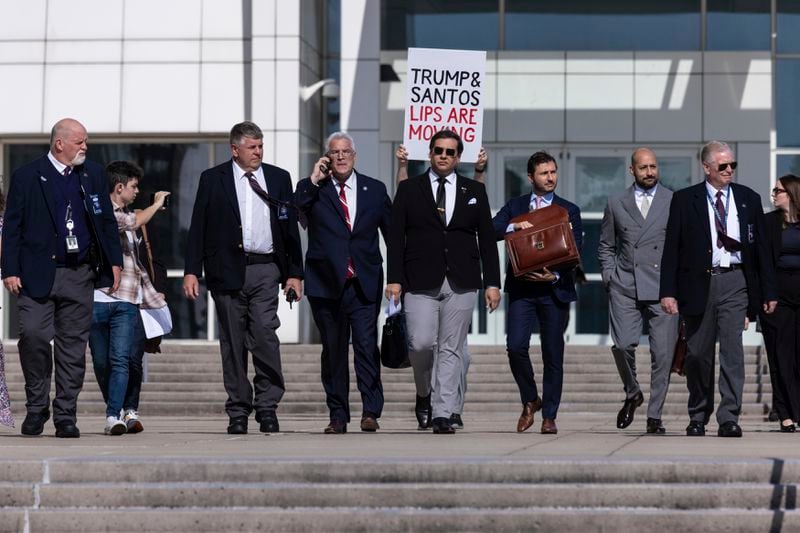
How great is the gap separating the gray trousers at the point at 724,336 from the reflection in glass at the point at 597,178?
1293 cm

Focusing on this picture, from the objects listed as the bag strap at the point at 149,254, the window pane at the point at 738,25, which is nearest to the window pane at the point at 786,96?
the window pane at the point at 738,25

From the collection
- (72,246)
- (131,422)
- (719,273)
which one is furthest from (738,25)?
(72,246)

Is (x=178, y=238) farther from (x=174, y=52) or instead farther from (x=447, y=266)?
(x=447, y=266)

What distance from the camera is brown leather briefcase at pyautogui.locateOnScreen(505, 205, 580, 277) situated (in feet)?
38.9

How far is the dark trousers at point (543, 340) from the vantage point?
39.5ft

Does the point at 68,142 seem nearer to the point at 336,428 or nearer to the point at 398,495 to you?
the point at 336,428

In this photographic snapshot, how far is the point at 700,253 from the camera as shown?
11.5 metres

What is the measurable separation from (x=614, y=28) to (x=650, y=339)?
12525mm

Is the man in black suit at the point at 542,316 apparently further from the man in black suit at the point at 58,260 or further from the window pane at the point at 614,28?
the window pane at the point at 614,28

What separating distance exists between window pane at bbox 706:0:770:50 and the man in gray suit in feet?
40.1

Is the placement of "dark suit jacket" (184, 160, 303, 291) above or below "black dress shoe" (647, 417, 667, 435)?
above

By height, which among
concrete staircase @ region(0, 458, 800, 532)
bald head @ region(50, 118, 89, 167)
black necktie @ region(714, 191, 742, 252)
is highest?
bald head @ region(50, 118, 89, 167)

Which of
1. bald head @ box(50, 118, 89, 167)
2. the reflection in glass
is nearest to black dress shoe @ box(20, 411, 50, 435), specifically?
bald head @ box(50, 118, 89, 167)

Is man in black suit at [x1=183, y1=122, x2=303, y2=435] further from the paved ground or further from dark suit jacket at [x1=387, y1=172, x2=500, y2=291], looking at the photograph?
dark suit jacket at [x1=387, y1=172, x2=500, y2=291]
